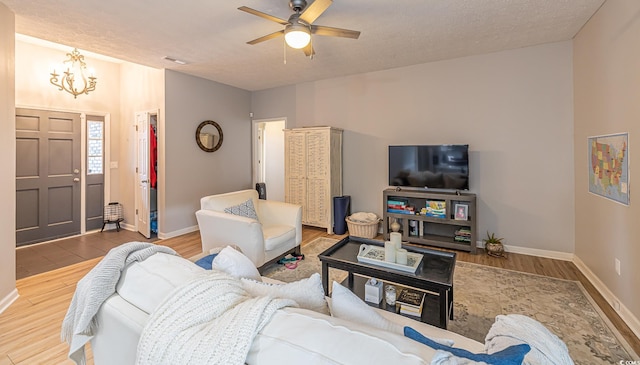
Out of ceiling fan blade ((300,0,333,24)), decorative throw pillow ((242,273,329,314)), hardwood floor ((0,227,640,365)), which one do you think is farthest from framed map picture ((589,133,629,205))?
decorative throw pillow ((242,273,329,314))

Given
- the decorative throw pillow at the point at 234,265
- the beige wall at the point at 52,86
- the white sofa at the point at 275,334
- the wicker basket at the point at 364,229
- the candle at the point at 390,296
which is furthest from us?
the wicker basket at the point at 364,229

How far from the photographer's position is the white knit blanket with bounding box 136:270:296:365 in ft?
2.40

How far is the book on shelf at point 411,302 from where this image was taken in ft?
6.27

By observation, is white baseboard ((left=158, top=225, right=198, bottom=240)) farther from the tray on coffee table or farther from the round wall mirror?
the tray on coffee table

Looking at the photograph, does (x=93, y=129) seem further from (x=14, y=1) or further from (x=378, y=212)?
(x=378, y=212)

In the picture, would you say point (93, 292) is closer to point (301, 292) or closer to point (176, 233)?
point (301, 292)

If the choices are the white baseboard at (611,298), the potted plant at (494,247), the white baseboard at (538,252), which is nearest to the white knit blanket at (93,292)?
the white baseboard at (611,298)

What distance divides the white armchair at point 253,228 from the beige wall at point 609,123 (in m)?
3.01

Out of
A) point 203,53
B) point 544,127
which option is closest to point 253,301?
point 203,53

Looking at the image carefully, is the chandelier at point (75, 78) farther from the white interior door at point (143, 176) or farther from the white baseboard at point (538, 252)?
the white baseboard at point (538, 252)

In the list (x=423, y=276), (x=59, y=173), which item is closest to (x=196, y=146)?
(x=59, y=173)

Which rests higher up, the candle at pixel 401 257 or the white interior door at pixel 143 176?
the white interior door at pixel 143 176

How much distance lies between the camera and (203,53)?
3.83 metres

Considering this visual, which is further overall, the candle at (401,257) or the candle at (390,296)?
the candle at (401,257)
